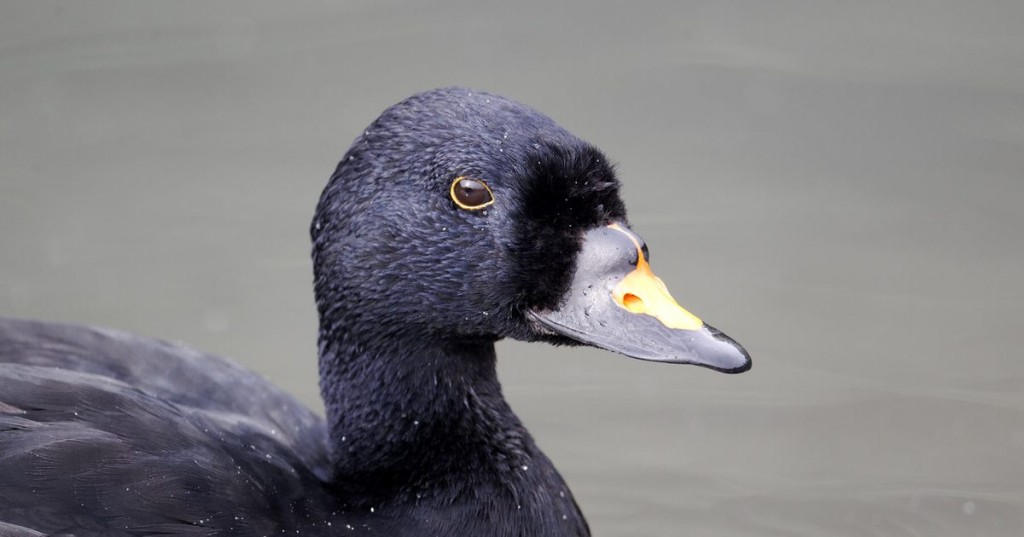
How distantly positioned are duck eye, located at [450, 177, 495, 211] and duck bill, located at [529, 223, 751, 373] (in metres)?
0.30

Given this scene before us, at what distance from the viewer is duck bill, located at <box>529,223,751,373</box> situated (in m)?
3.82

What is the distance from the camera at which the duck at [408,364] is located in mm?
3818

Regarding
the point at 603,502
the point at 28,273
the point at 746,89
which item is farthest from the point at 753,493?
the point at 28,273

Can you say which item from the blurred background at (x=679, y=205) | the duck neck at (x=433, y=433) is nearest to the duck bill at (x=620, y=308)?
the duck neck at (x=433, y=433)

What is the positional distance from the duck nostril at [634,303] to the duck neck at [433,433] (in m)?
0.56

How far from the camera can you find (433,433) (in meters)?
4.38

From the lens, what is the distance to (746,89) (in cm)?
→ 758

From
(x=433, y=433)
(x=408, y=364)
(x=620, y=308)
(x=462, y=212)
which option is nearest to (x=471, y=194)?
(x=462, y=212)

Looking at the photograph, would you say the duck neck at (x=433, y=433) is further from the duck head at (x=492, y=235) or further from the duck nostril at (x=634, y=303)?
the duck nostril at (x=634, y=303)

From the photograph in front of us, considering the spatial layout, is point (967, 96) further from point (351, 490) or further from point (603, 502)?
point (351, 490)

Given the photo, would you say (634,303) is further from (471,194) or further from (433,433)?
(433,433)

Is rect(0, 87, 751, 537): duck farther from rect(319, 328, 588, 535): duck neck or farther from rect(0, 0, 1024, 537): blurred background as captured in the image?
rect(0, 0, 1024, 537): blurred background

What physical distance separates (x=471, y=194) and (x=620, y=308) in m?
0.51

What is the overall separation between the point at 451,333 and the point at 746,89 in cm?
381
